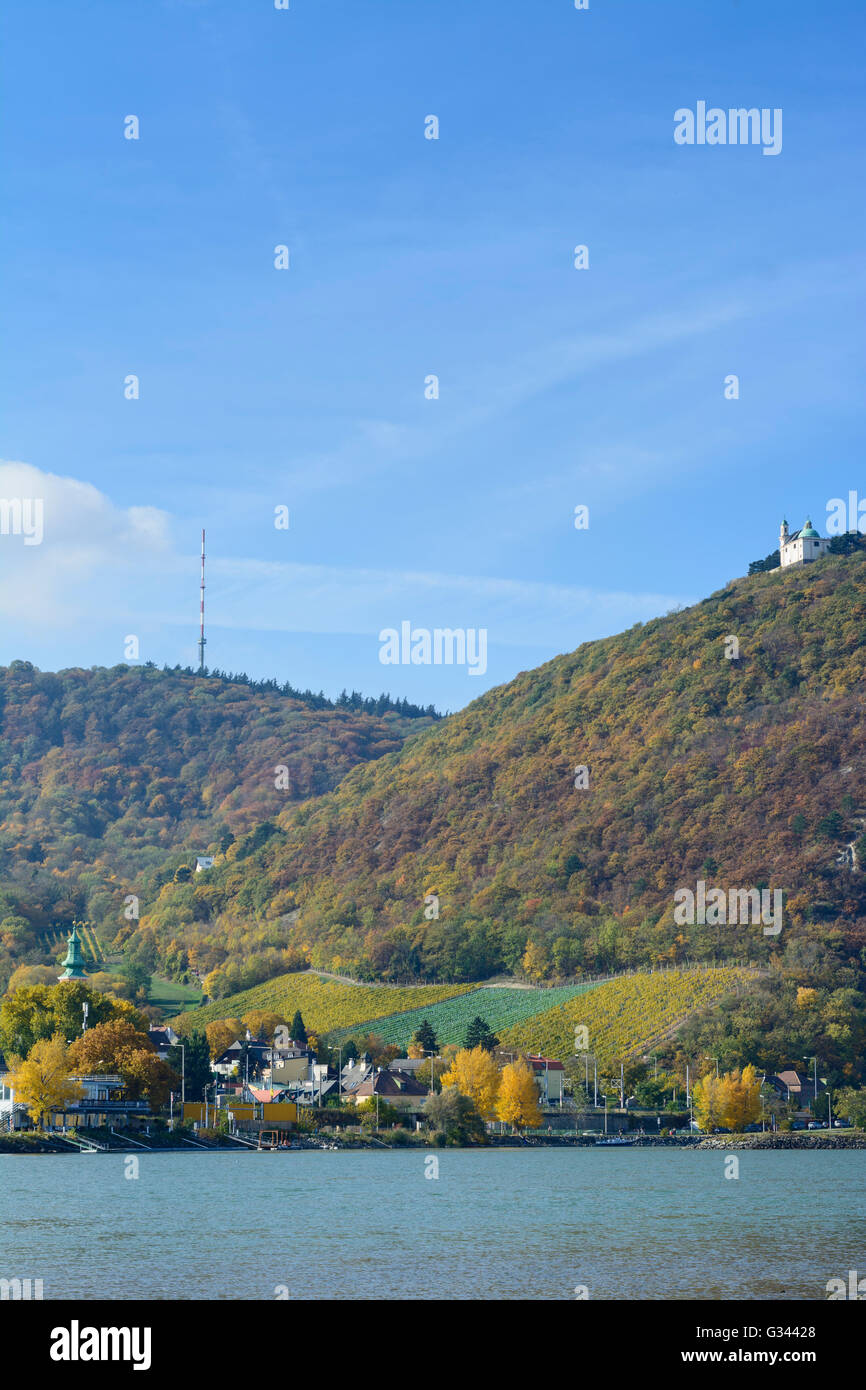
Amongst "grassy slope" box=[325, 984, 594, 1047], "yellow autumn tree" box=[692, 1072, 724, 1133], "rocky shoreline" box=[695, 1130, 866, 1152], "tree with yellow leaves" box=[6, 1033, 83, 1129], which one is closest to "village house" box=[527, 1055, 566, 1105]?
"yellow autumn tree" box=[692, 1072, 724, 1133]

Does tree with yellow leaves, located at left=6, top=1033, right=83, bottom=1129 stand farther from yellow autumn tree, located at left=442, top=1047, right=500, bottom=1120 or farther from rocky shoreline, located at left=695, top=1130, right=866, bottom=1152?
rocky shoreline, located at left=695, top=1130, right=866, bottom=1152

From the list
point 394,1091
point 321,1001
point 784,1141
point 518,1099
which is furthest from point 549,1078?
point 321,1001

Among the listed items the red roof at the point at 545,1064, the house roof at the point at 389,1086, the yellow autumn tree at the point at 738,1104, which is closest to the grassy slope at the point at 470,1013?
the red roof at the point at 545,1064

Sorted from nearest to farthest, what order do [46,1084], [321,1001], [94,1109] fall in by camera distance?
[46,1084]
[94,1109]
[321,1001]

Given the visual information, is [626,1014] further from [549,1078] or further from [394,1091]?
[394,1091]
